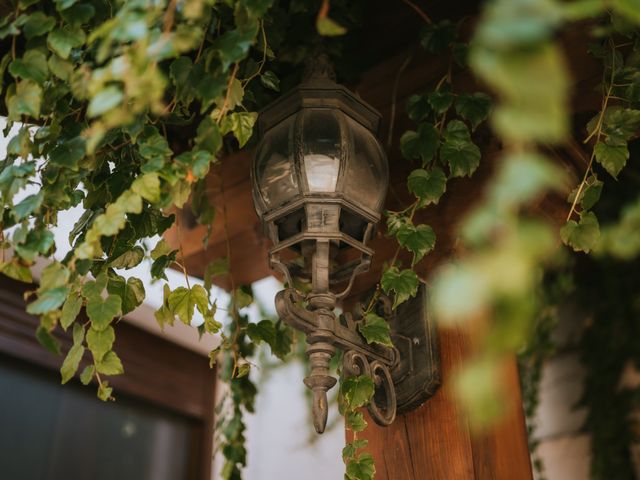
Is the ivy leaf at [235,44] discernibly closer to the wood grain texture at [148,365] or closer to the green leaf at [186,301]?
the green leaf at [186,301]

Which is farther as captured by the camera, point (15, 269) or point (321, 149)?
point (321, 149)

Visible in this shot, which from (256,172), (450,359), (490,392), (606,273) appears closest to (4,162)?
(256,172)

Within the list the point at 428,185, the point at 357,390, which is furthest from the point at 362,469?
the point at 428,185

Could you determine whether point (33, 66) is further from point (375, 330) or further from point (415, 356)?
point (415, 356)

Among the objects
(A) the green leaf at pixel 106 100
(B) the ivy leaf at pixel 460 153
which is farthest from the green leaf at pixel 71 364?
(B) the ivy leaf at pixel 460 153

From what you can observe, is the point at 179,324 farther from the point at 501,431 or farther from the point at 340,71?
the point at 501,431

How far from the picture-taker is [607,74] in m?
1.36

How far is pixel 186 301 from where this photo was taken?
125 centimetres

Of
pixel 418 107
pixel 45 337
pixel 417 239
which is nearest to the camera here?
pixel 45 337

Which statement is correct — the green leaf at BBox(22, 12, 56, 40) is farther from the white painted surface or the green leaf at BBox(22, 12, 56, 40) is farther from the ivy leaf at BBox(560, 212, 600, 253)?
the white painted surface

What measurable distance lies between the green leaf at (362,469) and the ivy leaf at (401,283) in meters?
0.28

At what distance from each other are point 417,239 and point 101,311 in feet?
1.83

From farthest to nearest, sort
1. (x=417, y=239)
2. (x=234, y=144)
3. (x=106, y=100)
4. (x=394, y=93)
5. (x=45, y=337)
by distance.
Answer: (x=234, y=144), (x=394, y=93), (x=417, y=239), (x=45, y=337), (x=106, y=100)

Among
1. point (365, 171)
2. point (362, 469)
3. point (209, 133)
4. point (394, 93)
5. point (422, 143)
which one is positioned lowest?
point (362, 469)
